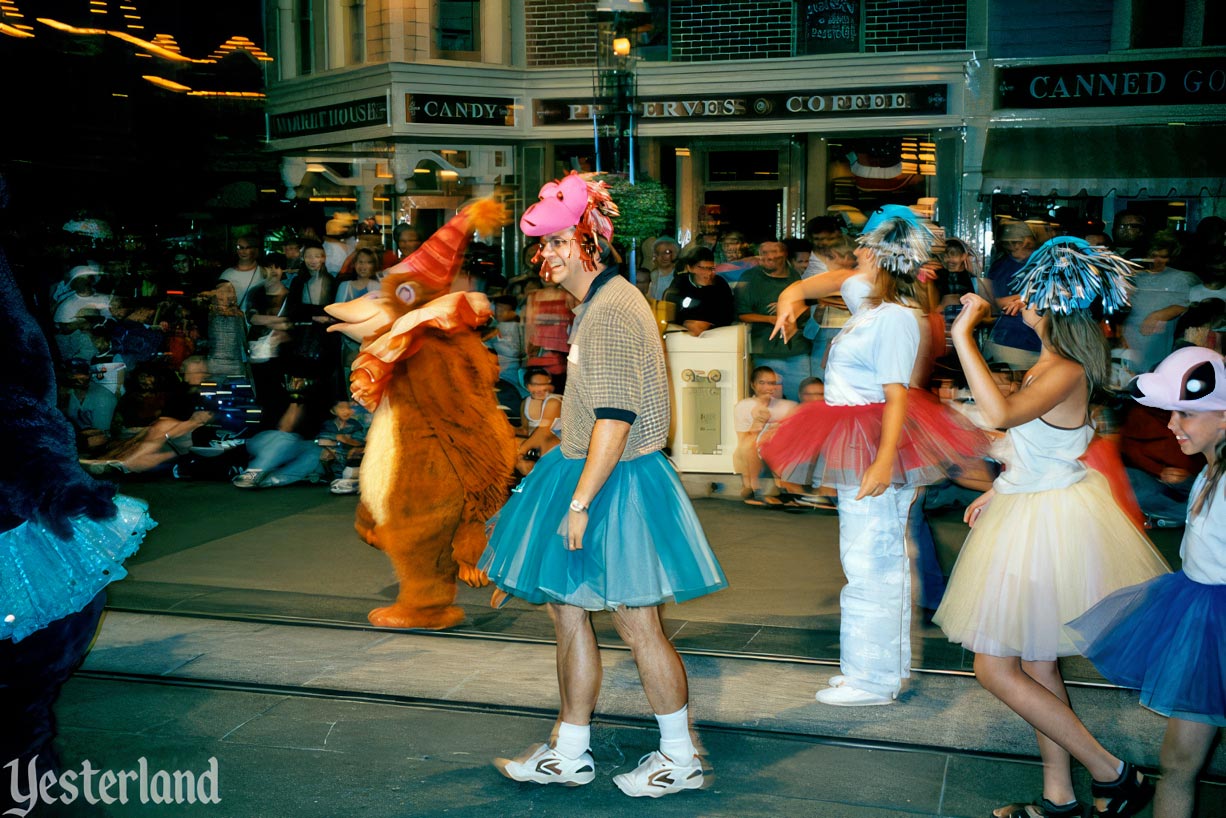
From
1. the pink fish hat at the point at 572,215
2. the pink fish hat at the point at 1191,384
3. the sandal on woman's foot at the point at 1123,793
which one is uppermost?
the pink fish hat at the point at 572,215

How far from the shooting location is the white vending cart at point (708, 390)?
29.6 feet

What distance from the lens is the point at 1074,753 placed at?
3.57 m

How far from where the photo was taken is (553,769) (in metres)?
4.01

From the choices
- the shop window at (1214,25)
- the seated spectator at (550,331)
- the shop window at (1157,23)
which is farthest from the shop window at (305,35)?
the shop window at (1214,25)

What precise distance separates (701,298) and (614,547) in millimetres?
5549

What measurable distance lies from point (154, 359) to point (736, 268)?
5025mm

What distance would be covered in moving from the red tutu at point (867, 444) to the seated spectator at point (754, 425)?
375cm

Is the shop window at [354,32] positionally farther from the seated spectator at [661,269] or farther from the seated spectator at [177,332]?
the seated spectator at [661,269]

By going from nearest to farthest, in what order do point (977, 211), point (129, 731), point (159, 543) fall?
point (129, 731) → point (159, 543) → point (977, 211)

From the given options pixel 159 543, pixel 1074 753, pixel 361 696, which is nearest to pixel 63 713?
pixel 361 696

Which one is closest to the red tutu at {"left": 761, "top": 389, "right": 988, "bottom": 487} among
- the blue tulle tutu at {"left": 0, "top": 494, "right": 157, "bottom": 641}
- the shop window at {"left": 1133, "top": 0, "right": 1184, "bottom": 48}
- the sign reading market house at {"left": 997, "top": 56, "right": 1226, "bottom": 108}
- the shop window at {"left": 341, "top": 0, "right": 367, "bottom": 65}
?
the blue tulle tutu at {"left": 0, "top": 494, "right": 157, "bottom": 641}

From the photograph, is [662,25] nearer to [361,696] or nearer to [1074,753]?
[361,696]

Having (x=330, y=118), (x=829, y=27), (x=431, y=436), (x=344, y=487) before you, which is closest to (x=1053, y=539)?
(x=431, y=436)

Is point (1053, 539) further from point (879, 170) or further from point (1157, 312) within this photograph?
point (879, 170)
